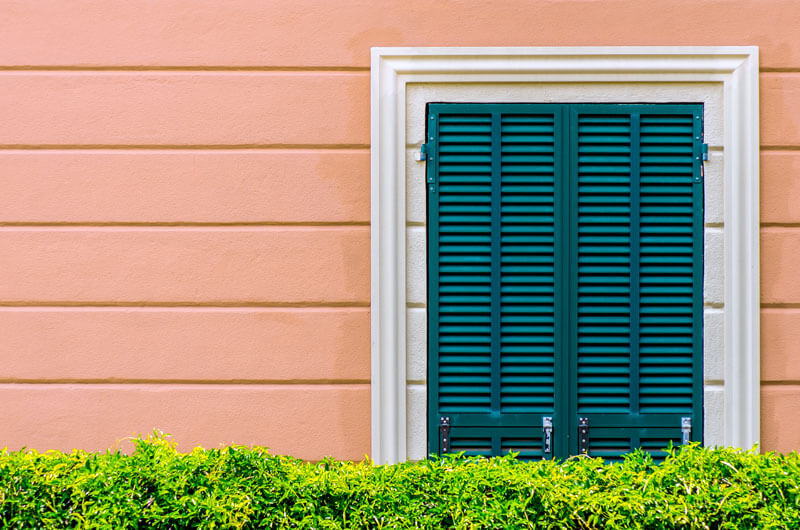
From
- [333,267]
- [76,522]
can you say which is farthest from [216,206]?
[76,522]

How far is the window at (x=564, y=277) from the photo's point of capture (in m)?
3.60

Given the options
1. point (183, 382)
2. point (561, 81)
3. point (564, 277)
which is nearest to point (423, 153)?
point (561, 81)

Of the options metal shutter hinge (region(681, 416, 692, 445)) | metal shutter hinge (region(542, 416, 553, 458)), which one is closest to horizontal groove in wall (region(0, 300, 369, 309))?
metal shutter hinge (region(542, 416, 553, 458))

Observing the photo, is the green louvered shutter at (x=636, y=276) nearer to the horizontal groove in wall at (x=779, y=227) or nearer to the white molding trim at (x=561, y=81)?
the white molding trim at (x=561, y=81)

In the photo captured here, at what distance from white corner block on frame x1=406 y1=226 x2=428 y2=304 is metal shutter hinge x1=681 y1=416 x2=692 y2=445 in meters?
1.33

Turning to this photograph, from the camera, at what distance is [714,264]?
3.60 metres

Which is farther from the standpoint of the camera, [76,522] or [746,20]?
[746,20]

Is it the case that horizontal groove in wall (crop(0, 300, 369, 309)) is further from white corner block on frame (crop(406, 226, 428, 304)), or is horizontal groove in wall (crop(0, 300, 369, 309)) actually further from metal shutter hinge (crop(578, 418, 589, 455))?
metal shutter hinge (crop(578, 418, 589, 455))

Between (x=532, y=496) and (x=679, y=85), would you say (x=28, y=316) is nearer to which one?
(x=532, y=496)

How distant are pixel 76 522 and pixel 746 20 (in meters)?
3.52

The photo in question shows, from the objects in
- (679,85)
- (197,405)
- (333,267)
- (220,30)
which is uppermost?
(220,30)

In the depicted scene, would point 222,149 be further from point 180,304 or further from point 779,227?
point 779,227

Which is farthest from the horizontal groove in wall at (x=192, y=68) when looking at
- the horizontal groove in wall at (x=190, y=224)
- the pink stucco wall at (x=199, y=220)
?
the horizontal groove in wall at (x=190, y=224)

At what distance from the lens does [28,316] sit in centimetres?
364
